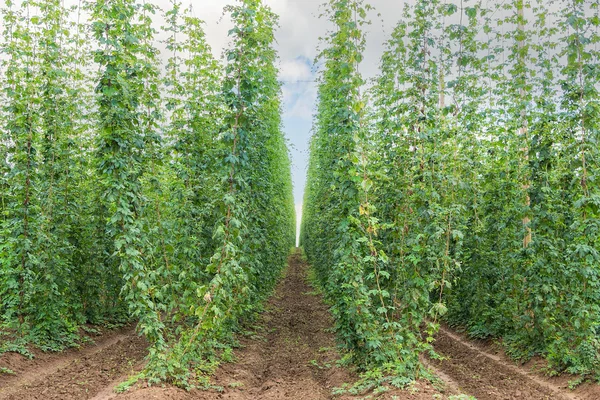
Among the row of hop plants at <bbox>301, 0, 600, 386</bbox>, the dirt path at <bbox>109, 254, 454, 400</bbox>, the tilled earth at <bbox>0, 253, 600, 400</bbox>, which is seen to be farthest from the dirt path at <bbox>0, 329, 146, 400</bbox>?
the row of hop plants at <bbox>301, 0, 600, 386</bbox>

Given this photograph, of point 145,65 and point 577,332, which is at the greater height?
point 145,65

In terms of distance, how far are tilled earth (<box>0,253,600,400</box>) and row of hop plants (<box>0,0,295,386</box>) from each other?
0.43 m

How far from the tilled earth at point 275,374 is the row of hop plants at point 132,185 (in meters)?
0.43

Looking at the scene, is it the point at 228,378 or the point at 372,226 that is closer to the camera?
the point at 372,226

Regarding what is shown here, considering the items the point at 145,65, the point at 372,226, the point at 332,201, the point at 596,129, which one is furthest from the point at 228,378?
the point at 596,129

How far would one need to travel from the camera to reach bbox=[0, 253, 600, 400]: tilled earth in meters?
6.70

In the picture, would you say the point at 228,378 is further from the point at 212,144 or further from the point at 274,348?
the point at 212,144

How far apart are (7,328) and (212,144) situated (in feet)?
17.1

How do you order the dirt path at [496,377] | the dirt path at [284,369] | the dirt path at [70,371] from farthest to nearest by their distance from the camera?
the dirt path at [496,377] < the dirt path at [70,371] < the dirt path at [284,369]

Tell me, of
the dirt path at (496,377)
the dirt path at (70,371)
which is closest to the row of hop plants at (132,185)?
the dirt path at (70,371)

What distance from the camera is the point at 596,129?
7.24m

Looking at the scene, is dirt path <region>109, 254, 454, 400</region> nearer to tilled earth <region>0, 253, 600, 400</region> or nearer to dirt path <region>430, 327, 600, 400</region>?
tilled earth <region>0, 253, 600, 400</region>

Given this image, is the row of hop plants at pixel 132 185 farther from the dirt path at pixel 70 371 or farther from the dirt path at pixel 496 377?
the dirt path at pixel 496 377

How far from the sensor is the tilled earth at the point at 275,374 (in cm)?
670
